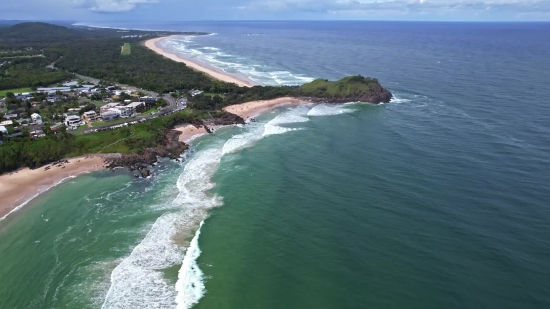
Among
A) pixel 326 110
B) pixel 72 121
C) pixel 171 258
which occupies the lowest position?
pixel 171 258

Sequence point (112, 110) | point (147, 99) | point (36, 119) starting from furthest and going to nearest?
point (147, 99)
point (112, 110)
point (36, 119)

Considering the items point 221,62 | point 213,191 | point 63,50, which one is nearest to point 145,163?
point 213,191

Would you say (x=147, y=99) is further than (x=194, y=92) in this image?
No

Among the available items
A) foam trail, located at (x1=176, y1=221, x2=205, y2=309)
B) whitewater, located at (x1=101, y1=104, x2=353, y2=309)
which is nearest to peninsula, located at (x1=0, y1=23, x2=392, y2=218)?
whitewater, located at (x1=101, y1=104, x2=353, y2=309)

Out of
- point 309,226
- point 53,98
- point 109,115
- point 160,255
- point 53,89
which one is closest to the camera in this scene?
point 160,255

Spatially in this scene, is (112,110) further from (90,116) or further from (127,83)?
(127,83)

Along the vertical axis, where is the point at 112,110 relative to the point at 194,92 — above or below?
below

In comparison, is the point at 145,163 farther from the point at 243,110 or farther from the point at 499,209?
the point at 499,209

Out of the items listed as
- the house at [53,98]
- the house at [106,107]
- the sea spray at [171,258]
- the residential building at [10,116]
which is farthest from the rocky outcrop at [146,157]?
the house at [53,98]

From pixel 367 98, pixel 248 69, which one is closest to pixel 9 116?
pixel 367 98
